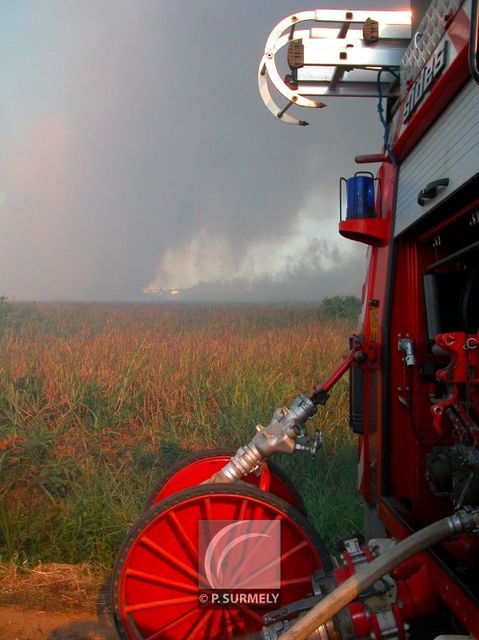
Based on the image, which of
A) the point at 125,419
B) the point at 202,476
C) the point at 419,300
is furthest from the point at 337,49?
the point at 125,419

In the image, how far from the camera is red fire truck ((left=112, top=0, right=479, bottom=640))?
6.53 feet

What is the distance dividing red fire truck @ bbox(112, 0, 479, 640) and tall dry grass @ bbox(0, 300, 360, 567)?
1529mm

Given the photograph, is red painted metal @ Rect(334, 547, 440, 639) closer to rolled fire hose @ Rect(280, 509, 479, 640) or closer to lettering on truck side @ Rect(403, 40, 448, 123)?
rolled fire hose @ Rect(280, 509, 479, 640)

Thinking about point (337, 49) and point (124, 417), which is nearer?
point (337, 49)

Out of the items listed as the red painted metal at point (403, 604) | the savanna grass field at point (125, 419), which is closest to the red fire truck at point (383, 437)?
the red painted metal at point (403, 604)

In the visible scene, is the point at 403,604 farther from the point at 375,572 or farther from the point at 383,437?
the point at 383,437

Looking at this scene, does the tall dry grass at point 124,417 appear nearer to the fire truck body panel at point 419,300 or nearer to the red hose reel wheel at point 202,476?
the red hose reel wheel at point 202,476

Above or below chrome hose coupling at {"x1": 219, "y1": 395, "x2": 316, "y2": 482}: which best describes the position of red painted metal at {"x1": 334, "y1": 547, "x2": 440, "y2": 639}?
below

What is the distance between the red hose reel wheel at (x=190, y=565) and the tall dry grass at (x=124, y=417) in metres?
1.72

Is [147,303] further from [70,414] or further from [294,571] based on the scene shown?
[294,571]

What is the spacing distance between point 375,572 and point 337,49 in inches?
87.1

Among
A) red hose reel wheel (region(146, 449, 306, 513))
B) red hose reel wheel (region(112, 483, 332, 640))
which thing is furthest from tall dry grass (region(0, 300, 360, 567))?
red hose reel wheel (region(112, 483, 332, 640))

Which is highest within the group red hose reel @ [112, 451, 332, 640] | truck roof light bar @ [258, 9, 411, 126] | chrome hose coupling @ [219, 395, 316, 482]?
truck roof light bar @ [258, 9, 411, 126]

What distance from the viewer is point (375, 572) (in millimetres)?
1863
